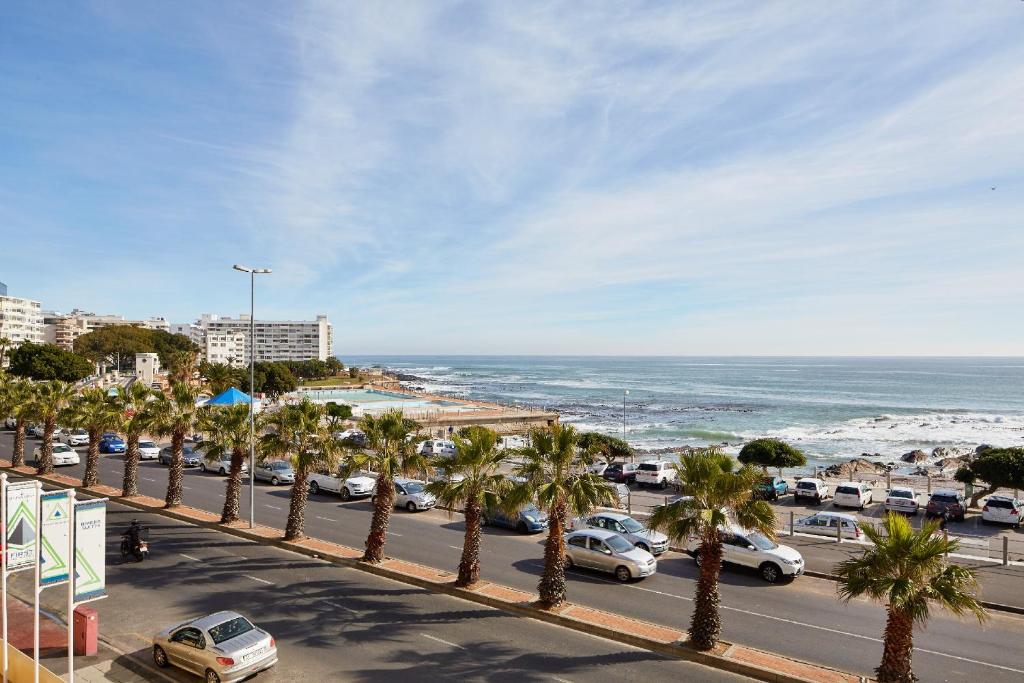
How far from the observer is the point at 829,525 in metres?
25.3

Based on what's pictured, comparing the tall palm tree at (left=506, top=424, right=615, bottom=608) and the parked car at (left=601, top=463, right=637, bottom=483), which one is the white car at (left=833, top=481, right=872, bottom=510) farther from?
the tall palm tree at (left=506, top=424, right=615, bottom=608)

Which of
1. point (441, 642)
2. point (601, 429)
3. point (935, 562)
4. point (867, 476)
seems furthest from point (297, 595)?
point (601, 429)

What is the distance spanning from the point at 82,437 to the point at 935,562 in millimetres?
58551

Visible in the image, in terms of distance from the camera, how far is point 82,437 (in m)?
52.0

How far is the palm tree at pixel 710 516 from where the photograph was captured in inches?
555

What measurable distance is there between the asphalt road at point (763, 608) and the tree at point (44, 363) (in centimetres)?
8452

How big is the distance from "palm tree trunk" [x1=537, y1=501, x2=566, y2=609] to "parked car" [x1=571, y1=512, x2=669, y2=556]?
18.1ft

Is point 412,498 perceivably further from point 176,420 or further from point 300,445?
point 176,420

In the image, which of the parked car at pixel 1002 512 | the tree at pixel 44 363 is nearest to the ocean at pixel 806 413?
the parked car at pixel 1002 512

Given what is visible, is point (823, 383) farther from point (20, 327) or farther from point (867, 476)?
point (20, 327)

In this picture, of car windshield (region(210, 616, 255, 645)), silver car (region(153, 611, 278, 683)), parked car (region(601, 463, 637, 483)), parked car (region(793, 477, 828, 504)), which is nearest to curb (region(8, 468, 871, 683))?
silver car (region(153, 611, 278, 683))

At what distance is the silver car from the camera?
12.9 m

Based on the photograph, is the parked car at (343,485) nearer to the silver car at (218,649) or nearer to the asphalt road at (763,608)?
the asphalt road at (763,608)

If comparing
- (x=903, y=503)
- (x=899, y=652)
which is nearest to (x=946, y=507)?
(x=903, y=503)
